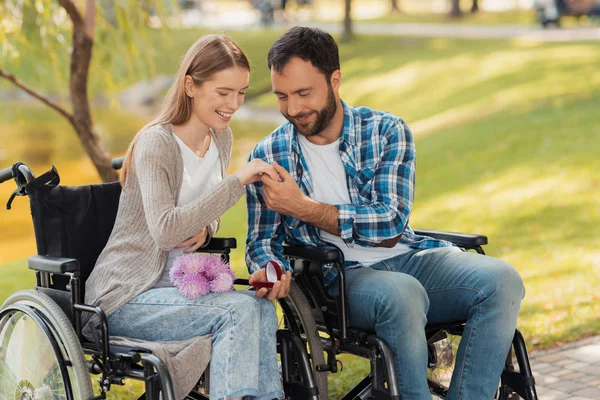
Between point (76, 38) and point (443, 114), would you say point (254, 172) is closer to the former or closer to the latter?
point (76, 38)

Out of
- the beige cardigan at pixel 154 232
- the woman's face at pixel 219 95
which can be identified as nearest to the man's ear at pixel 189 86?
the woman's face at pixel 219 95

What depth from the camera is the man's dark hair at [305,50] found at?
3.36m

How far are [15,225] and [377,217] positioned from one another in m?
8.61

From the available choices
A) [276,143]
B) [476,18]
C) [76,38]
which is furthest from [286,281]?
[476,18]

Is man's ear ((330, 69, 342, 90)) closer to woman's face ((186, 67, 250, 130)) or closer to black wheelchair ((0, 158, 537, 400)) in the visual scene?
woman's face ((186, 67, 250, 130))

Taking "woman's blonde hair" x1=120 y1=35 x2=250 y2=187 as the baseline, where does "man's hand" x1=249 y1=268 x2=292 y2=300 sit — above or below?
below

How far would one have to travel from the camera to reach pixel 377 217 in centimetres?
332

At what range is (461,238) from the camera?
364cm

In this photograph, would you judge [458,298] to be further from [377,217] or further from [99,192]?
[99,192]

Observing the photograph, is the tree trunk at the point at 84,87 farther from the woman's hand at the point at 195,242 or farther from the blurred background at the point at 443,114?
the woman's hand at the point at 195,242

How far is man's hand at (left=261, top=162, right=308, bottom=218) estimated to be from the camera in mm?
3168

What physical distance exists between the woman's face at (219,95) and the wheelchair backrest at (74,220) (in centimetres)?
47

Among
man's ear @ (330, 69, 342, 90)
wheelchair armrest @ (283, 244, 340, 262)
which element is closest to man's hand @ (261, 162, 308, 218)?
wheelchair armrest @ (283, 244, 340, 262)

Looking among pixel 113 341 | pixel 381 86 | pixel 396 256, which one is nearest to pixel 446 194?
pixel 396 256
